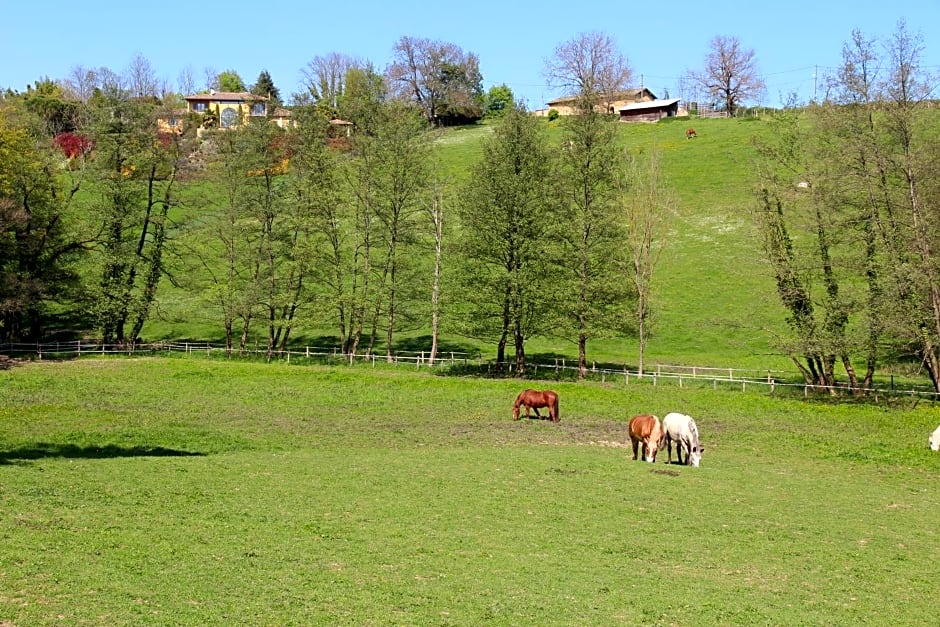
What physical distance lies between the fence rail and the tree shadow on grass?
2352 centimetres

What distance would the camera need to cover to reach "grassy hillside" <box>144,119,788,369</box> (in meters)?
51.8

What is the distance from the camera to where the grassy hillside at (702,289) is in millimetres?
51844

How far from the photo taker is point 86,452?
22.3 meters

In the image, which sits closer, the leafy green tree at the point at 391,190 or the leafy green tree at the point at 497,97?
the leafy green tree at the point at 391,190

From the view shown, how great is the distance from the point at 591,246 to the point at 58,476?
30532 mm

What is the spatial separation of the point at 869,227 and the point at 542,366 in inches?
708

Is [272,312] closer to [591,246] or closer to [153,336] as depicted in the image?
[153,336]

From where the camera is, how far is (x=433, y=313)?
4675 centimetres

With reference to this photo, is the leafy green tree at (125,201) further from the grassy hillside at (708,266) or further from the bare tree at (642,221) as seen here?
the bare tree at (642,221)

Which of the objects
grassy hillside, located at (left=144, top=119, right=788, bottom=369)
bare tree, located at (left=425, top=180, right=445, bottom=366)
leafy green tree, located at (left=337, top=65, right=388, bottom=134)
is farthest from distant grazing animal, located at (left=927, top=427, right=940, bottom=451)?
leafy green tree, located at (left=337, top=65, right=388, bottom=134)

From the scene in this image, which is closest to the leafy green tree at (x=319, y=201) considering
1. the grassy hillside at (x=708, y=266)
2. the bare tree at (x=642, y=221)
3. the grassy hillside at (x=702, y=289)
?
the grassy hillside at (x=702, y=289)

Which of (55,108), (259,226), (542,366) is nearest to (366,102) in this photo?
(259,226)

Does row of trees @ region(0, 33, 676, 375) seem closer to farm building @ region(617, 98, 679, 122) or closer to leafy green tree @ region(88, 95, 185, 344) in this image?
leafy green tree @ region(88, 95, 185, 344)

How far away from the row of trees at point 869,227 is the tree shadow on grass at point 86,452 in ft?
88.0
